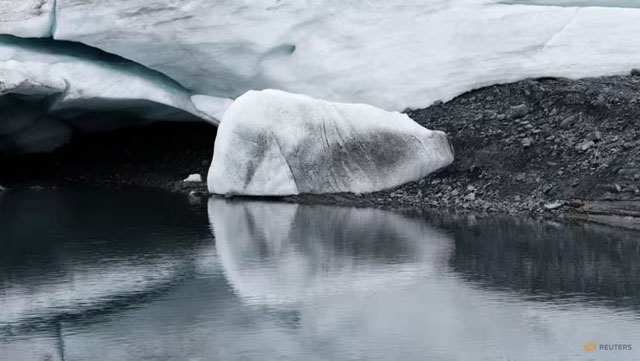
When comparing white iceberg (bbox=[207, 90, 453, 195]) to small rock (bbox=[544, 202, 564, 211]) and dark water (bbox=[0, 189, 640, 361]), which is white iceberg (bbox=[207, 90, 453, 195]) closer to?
dark water (bbox=[0, 189, 640, 361])

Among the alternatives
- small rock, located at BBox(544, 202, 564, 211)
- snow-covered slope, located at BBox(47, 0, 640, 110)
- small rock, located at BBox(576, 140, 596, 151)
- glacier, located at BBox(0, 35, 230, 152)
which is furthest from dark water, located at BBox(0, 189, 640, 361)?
snow-covered slope, located at BBox(47, 0, 640, 110)

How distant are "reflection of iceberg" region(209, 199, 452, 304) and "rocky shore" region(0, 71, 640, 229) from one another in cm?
72

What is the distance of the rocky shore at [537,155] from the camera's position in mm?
11305

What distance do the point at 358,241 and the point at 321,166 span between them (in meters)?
2.53

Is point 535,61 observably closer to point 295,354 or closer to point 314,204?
point 314,204

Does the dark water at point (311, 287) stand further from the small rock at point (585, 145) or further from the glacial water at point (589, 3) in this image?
the glacial water at point (589, 3)

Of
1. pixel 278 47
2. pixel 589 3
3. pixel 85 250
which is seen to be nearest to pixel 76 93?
pixel 278 47

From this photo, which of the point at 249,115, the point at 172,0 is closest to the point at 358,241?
the point at 249,115

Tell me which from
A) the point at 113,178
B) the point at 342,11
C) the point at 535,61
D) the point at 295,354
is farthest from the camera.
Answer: the point at 113,178

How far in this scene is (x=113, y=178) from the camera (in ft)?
52.3

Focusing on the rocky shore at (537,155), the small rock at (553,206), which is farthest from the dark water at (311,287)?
the rocky shore at (537,155)

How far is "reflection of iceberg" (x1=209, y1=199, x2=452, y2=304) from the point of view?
8.82 m

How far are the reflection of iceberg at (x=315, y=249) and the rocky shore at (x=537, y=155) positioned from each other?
72cm

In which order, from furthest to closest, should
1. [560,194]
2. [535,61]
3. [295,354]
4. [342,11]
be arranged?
1. [342,11]
2. [535,61]
3. [560,194]
4. [295,354]
